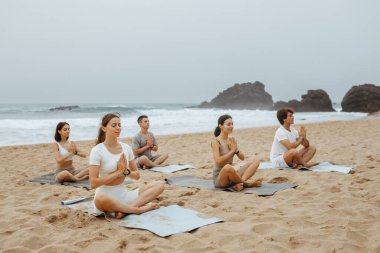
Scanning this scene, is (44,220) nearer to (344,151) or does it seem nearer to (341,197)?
(341,197)

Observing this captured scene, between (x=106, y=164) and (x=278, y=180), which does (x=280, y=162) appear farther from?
(x=106, y=164)

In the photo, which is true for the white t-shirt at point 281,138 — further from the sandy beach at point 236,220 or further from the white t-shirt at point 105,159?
the white t-shirt at point 105,159

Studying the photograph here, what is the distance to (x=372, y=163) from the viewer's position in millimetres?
7016

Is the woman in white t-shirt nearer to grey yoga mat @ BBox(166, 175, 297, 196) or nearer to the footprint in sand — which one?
grey yoga mat @ BBox(166, 175, 297, 196)

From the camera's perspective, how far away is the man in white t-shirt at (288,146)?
22.1 feet

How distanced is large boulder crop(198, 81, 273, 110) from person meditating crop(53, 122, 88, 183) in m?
65.0

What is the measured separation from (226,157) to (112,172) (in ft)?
6.37

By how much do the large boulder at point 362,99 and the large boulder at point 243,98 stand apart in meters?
25.7

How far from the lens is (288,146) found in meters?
6.76

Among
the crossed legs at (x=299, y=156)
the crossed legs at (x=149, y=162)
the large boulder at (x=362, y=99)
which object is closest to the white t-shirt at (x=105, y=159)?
the crossed legs at (x=149, y=162)

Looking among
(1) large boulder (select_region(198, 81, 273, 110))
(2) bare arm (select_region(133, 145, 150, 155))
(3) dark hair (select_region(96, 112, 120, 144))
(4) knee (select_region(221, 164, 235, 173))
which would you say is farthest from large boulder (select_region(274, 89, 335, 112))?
(3) dark hair (select_region(96, 112, 120, 144))

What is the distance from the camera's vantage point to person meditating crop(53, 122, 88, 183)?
6.41m

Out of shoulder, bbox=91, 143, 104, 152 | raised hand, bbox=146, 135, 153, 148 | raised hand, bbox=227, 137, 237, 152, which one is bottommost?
raised hand, bbox=146, 135, 153, 148

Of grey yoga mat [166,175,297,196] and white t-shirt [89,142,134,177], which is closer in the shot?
white t-shirt [89,142,134,177]
